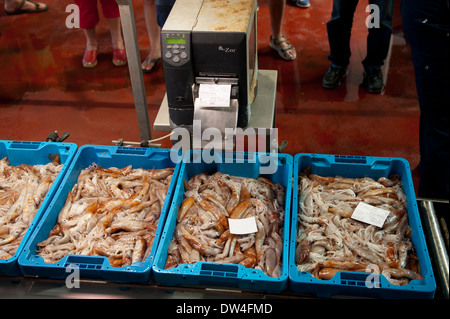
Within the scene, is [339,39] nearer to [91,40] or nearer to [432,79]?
[432,79]

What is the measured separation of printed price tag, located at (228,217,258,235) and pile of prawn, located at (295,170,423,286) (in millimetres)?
253

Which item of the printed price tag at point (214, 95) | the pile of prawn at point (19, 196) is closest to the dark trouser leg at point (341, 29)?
the printed price tag at point (214, 95)

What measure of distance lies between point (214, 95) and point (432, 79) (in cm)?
135

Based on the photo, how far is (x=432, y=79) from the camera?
109 inches

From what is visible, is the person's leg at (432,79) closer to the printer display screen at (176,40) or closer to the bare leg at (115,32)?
the printer display screen at (176,40)

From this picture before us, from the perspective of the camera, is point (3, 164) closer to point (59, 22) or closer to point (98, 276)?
point (98, 276)

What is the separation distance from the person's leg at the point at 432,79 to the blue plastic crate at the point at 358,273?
0.48 meters

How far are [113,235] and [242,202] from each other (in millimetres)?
734

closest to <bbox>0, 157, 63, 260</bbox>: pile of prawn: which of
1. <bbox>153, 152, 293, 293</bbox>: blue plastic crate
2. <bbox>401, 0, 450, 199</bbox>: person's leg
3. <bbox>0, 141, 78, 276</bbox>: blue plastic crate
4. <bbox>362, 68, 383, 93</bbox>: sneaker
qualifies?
<bbox>0, 141, 78, 276</bbox>: blue plastic crate

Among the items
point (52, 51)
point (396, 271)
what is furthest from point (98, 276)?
point (52, 51)

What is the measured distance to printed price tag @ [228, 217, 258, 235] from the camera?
97.1 inches

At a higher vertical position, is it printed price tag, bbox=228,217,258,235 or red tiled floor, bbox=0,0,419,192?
printed price tag, bbox=228,217,258,235

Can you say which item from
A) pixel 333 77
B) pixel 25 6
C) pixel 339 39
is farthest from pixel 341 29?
pixel 25 6

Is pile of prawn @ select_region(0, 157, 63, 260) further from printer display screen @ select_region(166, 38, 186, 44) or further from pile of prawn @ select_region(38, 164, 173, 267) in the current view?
printer display screen @ select_region(166, 38, 186, 44)
